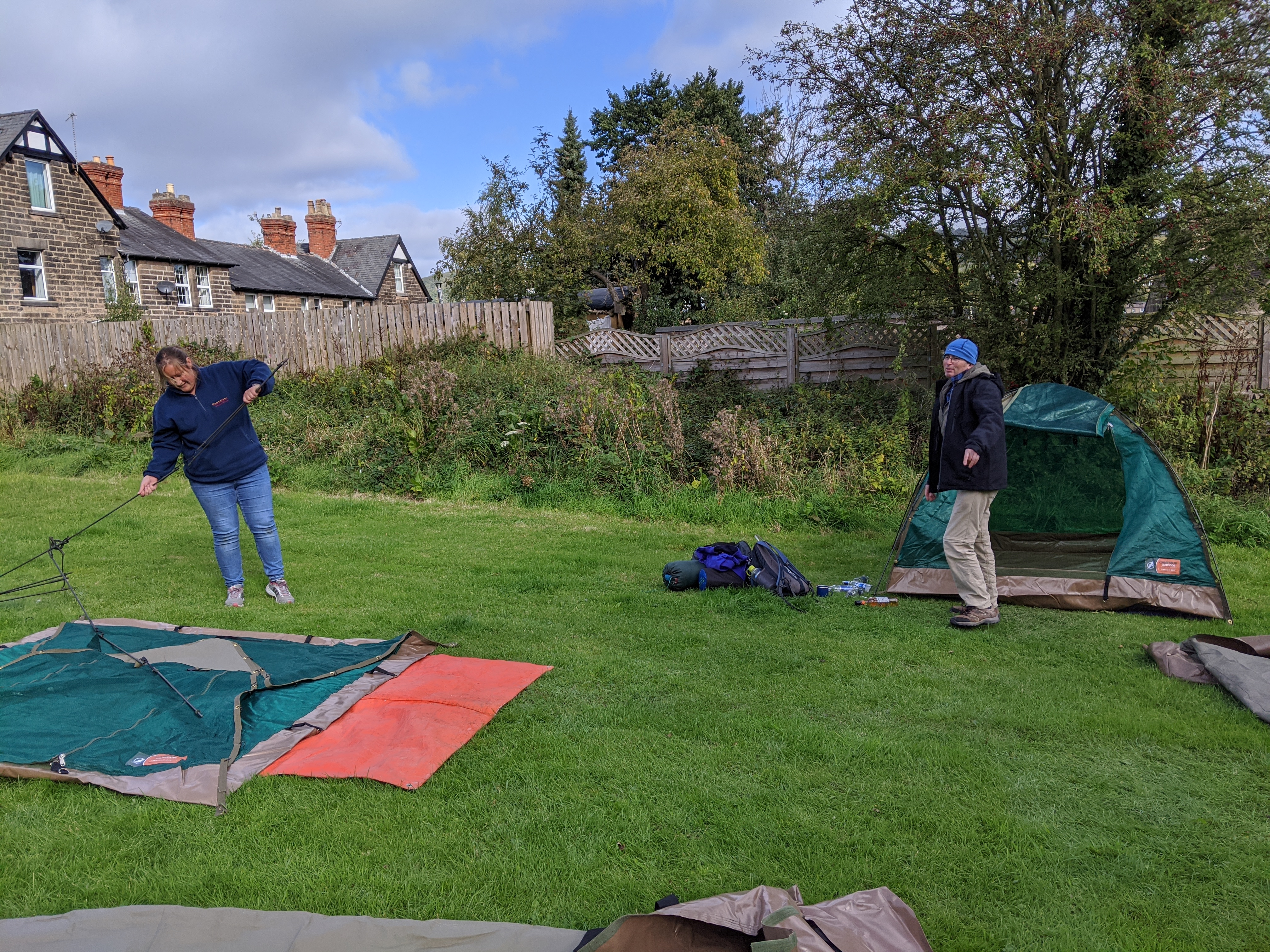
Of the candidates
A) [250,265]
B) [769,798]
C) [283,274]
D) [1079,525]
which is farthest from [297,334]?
[283,274]

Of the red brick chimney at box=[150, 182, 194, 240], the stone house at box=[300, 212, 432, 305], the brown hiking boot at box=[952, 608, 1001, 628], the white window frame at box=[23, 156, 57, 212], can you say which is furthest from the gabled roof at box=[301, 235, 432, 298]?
the brown hiking boot at box=[952, 608, 1001, 628]

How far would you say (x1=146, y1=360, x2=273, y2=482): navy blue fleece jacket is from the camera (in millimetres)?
5312

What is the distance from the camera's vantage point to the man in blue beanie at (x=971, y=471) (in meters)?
4.87

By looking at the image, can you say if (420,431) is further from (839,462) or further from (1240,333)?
(1240,333)

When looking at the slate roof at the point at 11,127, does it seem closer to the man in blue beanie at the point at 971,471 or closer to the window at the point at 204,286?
the window at the point at 204,286

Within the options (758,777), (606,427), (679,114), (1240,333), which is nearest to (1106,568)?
(758,777)

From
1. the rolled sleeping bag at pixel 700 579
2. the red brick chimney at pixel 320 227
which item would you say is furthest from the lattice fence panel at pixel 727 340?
the red brick chimney at pixel 320 227

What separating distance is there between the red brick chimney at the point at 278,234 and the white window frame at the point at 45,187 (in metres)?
12.5

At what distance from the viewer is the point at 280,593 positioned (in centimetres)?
571

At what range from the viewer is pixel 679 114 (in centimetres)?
2088

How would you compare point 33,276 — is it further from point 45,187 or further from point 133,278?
point 133,278

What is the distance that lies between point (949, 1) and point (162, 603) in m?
8.26

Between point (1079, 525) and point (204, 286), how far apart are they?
2667cm

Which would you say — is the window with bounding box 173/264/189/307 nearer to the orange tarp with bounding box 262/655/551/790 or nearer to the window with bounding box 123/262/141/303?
the window with bounding box 123/262/141/303
